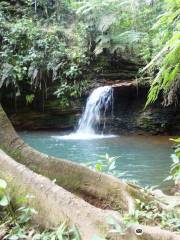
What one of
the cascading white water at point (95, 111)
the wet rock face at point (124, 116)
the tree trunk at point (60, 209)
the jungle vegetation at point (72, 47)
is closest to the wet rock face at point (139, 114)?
the wet rock face at point (124, 116)

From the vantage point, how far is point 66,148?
1198 centimetres

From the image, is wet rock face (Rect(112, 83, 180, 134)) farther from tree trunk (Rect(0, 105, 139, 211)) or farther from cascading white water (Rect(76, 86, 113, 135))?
tree trunk (Rect(0, 105, 139, 211))

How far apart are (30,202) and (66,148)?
9067mm

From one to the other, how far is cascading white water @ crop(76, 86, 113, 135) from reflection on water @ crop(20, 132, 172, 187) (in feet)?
3.79

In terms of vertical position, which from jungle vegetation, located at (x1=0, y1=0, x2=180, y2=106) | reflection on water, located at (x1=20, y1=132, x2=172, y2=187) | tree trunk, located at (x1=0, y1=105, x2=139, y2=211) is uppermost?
jungle vegetation, located at (x1=0, y1=0, x2=180, y2=106)

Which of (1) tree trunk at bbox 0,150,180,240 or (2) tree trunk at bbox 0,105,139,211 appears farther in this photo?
(2) tree trunk at bbox 0,105,139,211

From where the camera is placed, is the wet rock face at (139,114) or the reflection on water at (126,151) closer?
the reflection on water at (126,151)

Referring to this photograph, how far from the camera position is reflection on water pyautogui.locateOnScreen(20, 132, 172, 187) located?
918 cm

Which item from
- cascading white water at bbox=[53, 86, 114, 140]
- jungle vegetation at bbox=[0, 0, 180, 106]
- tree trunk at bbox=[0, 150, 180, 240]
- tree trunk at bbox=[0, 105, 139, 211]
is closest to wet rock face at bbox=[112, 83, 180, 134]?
cascading white water at bbox=[53, 86, 114, 140]

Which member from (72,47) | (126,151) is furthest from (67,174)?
(72,47)

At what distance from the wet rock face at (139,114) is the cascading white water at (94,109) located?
415 millimetres

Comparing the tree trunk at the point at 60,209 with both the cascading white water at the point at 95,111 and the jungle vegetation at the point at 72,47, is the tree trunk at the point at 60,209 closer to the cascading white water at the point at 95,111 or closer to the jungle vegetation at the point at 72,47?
the jungle vegetation at the point at 72,47

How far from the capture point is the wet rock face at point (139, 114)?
15.4 meters

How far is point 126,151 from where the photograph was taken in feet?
37.8
